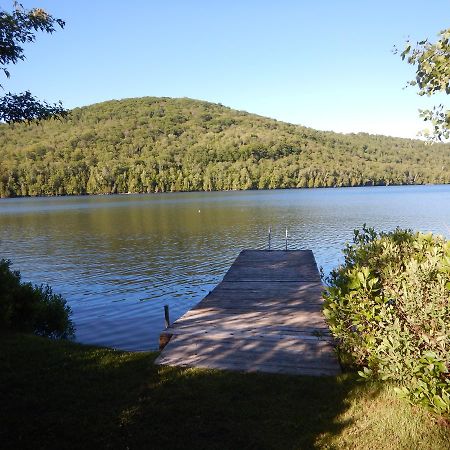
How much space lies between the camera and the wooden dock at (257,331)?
7152mm

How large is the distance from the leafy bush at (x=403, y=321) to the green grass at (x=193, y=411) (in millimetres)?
441

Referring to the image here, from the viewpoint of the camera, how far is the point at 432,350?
A: 4.42 m

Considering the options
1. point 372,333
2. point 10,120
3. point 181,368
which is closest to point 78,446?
point 181,368

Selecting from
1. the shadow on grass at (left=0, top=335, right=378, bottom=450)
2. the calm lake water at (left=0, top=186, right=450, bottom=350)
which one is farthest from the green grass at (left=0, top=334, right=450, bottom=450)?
the calm lake water at (left=0, top=186, right=450, bottom=350)

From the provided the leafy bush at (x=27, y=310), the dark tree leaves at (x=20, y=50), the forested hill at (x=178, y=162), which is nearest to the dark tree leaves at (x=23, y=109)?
the dark tree leaves at (x=20, y=50)

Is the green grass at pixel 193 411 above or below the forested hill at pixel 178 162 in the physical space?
below

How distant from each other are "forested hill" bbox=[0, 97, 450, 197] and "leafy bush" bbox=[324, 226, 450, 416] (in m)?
140

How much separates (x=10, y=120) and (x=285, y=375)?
21.9 feet

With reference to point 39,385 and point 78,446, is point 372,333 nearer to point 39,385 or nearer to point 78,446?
point 78,446

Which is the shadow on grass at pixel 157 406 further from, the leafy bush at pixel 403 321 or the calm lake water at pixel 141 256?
the calm lake water at pixel 141 256

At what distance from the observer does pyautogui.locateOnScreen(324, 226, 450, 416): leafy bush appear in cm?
427

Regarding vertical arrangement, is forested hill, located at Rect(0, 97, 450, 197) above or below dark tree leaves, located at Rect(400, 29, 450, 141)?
above

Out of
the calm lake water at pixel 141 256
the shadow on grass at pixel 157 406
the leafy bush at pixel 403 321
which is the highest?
the leafy bush at pixel 403 321

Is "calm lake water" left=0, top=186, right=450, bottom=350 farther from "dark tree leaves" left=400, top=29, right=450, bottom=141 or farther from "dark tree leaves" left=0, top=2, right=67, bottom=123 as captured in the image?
"dark tree leaves" left=0, top=2, right=67, bottom=123
